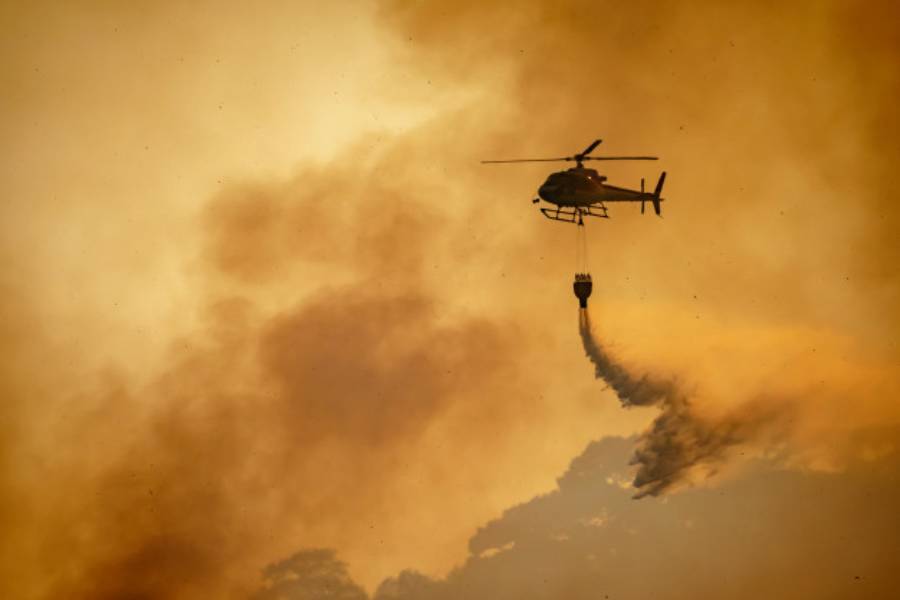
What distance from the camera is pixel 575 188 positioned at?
76312 mm

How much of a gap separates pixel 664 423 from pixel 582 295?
68.4 feet

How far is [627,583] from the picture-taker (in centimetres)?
12544

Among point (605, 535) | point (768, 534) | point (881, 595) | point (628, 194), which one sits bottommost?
point (881, 595)

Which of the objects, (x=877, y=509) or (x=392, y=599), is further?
(x=392, y=599)

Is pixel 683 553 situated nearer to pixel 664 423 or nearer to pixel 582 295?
pixel 664 423

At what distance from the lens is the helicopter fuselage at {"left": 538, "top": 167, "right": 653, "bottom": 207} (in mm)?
76000

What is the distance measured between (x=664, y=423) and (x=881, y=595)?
139ft

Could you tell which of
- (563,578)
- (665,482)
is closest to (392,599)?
(563,578)

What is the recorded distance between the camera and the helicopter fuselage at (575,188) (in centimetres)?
7600

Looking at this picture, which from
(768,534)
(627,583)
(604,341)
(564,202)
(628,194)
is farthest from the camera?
(627,583)

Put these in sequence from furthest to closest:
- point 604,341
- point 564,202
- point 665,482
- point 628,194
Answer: point 665,482, point 604,341, point 628,194, point 564,202

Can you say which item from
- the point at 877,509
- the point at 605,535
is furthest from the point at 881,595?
the point at 605,535

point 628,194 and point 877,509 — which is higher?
point 628,194

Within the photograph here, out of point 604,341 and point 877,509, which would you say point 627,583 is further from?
point 604,341
